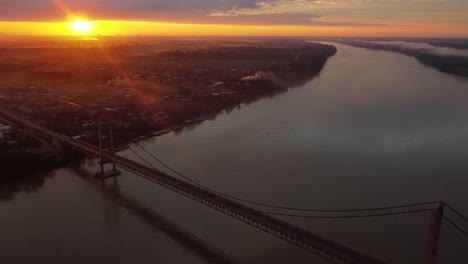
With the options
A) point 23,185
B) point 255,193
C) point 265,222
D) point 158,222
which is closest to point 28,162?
point 23,185

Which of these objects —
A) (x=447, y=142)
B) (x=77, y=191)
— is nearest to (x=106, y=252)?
(x=77, y=191)

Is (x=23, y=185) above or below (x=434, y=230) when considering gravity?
below

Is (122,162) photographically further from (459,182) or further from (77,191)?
(459,182)

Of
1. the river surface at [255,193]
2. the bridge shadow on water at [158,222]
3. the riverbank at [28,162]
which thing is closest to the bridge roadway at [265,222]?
the river surface at [255,193]

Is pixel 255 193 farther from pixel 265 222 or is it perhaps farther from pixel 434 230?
pixel 434 230

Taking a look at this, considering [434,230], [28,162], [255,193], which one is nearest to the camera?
[434,230]

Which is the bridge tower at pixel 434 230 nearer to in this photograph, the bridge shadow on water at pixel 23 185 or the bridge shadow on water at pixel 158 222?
the bridge shadow on water at pixel 158 222
